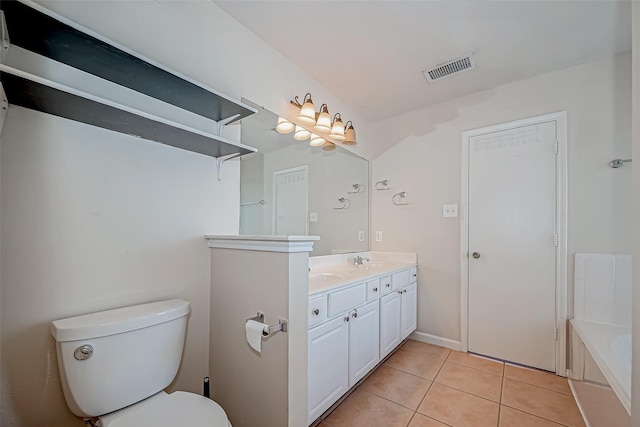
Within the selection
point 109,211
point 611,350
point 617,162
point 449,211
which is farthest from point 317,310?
point 617,162

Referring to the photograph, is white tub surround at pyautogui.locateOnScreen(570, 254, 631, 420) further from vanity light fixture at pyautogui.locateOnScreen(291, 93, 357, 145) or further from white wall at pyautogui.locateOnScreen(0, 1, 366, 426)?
white wall at pyautogui.locateOnScreen(0, 1, 366, 426)

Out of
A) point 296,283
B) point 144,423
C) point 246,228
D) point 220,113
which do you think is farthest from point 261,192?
point 144,423

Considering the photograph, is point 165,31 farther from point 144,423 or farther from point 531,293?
point 531,293

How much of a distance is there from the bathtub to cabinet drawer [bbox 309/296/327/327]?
130 cm

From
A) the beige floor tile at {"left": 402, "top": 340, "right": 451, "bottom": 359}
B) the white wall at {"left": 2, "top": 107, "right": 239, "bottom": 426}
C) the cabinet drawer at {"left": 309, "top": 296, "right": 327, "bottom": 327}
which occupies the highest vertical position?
the white wall at {"left": 2, "top": 107, "right": 239, "bottom": 426}

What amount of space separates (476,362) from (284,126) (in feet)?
8.23

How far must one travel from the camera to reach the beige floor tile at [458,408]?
1.57m

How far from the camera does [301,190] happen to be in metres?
2.23

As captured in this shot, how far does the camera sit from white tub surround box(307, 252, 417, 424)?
142 centimetres

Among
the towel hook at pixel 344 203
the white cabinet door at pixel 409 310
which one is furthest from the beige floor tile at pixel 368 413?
the towel hook at pixel 344 203

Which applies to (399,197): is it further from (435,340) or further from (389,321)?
(435,340)

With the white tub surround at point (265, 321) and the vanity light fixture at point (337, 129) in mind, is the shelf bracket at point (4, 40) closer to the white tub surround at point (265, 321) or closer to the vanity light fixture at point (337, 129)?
the white tub surround at point (265, 321)

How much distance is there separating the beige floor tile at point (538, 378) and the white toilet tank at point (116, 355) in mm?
2400

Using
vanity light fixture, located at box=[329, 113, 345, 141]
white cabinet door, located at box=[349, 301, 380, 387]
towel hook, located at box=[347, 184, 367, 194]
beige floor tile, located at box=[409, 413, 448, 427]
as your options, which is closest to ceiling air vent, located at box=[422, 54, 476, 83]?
vanity light fixture, located at box=[329, 113, 345, 141]
